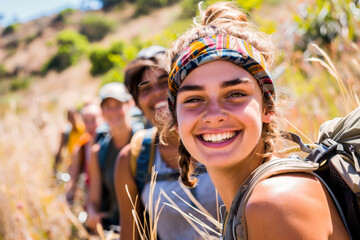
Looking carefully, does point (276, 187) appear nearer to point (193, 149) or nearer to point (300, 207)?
point (300, 207)

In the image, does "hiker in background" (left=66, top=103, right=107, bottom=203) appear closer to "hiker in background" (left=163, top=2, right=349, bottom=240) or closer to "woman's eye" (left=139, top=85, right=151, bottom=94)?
"woman's eye" (left=139, top=85, right=151, bottom=94)

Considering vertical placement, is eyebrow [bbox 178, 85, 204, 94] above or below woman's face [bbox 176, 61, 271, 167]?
above

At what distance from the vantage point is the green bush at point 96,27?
40.1 m

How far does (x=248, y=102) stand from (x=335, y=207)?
385 millimetres

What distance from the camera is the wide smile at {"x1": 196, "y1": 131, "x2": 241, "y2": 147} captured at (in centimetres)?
118

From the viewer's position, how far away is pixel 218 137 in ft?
3.93

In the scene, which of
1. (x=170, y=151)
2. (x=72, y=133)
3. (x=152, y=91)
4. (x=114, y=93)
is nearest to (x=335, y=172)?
(x=170, y=151)

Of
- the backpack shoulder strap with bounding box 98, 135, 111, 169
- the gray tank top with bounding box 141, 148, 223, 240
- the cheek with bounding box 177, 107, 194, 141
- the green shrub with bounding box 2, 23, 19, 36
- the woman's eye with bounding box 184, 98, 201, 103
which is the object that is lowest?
the backpack shoulder strap with bounding box 98, 135, 111, 169

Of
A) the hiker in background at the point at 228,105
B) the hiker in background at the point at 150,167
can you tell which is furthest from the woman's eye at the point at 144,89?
the hiker in background at the point at 228,105

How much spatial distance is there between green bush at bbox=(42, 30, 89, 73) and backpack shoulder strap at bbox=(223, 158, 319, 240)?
1458 inches

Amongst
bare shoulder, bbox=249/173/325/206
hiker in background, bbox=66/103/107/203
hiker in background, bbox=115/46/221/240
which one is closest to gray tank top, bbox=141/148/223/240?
hiker in background, bbox=115/46/221/240

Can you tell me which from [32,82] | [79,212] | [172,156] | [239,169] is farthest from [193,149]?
[32,82]

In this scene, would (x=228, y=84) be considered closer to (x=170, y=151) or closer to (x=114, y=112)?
(x=170, y=151)

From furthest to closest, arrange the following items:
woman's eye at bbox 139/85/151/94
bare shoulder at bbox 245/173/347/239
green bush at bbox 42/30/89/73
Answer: green bush at bbox 42/30/89/73
woman's eye at bbox 139/85/151/94
bare shoulder at bbox 245/173/347/239
